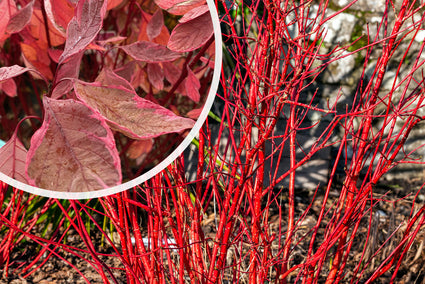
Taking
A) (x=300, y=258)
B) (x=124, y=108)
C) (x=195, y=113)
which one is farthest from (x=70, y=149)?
(x=300, y=258)

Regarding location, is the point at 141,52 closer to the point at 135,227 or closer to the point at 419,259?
the point at 135,227

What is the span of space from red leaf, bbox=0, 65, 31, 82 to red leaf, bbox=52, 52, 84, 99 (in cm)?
4

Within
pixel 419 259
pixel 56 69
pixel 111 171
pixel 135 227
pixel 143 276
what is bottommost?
pixel 419 259

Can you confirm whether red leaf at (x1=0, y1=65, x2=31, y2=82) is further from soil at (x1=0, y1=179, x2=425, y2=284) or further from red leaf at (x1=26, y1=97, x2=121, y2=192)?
soil at (x1=0, y1=179, x2=425, y2=284)

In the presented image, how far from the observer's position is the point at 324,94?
244 centimetres

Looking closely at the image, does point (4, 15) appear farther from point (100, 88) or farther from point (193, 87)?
point (193, 87)

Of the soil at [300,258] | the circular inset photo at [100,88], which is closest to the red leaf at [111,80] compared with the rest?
the circular inset photo at [100,88]

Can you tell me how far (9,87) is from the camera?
0.66 meters

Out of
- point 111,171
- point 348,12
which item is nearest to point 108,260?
point 111,171

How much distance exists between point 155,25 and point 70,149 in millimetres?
222

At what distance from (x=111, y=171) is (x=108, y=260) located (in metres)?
1.34

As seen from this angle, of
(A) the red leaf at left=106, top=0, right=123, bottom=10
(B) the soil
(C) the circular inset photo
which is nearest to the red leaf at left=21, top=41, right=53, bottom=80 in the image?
(C) the circular inset photo

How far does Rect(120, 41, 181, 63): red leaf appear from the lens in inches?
27.2

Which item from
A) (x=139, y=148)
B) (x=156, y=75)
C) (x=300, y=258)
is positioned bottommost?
(x=300, y=258)
